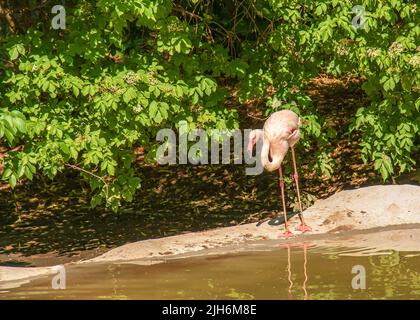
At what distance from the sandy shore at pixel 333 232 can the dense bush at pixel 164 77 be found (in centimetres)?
78

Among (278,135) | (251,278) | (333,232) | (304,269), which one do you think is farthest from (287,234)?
(251,278)

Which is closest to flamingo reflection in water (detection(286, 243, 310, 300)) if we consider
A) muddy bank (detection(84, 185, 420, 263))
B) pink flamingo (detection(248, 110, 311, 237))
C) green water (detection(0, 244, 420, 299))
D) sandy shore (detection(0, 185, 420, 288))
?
green water (detection(0, 244, 420, 299))

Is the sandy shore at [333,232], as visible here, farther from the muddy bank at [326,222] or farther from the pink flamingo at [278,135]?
the pink flamingo at [278,135]

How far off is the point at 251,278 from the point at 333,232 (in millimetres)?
2437

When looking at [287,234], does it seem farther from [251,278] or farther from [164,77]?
[164,77]

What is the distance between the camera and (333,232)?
436 inches

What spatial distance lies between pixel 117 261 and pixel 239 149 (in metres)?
7.74

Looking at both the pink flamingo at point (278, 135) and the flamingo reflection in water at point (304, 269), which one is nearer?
the flamingo reflection in water at point (304, 269)

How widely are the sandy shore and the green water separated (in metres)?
0.42

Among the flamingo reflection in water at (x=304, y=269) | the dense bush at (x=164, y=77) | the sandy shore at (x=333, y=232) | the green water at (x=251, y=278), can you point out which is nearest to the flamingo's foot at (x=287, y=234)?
the sandy shore at (x=333, y=232)

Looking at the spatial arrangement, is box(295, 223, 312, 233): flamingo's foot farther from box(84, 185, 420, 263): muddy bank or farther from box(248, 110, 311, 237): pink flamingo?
box(248, 110, 311, 237): pink flamingo

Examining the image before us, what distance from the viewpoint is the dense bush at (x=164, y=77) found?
11.1 m

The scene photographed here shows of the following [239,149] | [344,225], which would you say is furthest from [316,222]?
[239,149]
